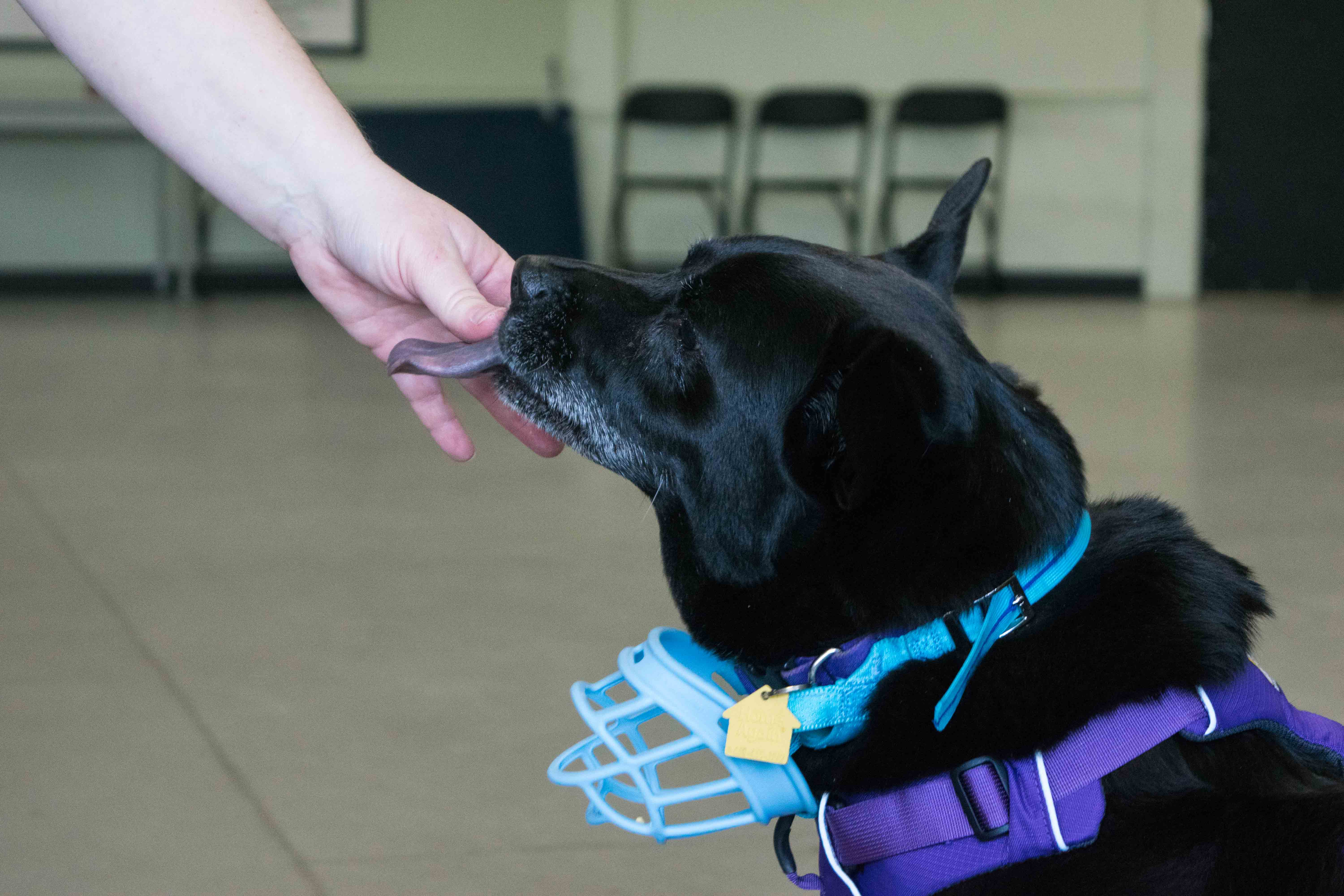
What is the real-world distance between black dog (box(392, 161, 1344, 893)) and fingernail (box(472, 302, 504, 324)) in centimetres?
6

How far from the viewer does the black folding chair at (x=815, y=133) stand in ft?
31.3

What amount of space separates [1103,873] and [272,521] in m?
2.61

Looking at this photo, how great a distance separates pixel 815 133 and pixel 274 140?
8688 mm

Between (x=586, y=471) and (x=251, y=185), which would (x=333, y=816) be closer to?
(x=251, y=185)

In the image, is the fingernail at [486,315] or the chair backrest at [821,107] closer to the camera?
the fingernail at [486,315]

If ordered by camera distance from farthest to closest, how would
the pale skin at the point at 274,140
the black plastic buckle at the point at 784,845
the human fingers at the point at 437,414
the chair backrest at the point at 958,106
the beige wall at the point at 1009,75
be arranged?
the beige wall at the point at 1009,75 < the chair backrest at the point at 958,106 < the human fingers at the point at 437,414 < the pale skin at the point at 274,140 < the black plastic buckle at the point at 784,845

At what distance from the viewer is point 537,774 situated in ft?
6.50

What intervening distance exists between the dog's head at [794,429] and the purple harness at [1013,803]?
0.48 ft

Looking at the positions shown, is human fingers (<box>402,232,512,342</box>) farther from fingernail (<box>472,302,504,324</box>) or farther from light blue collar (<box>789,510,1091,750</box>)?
light blue collar (<box>789,510,1091,750</box>)

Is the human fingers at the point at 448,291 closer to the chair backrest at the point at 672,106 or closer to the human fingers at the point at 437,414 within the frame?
the human fingers at the point at 437,414

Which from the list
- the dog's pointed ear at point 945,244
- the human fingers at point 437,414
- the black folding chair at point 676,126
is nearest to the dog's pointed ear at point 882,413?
the dog's pointed ear at point 945,244

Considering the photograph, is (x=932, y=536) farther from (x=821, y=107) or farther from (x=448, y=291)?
(x=821, y=107)

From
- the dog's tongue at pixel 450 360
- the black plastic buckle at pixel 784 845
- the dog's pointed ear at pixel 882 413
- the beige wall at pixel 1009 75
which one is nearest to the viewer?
the dog's pointed ear at pixel 882 413

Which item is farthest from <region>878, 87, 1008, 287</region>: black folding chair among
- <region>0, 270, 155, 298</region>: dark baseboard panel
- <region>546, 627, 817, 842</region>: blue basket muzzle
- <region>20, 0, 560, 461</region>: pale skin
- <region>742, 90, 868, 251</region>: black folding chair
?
<region>546, 627, 817, 842</region>: blue basket muzzle
